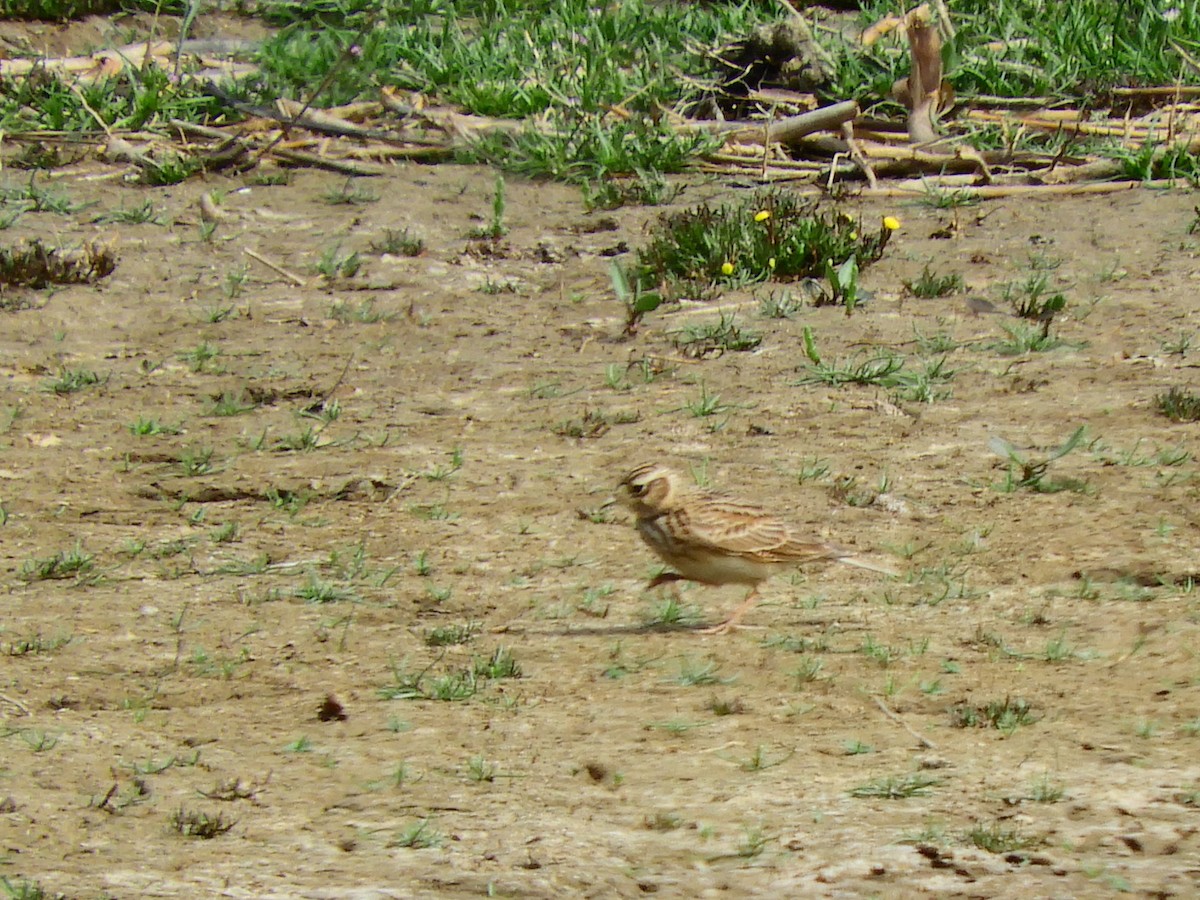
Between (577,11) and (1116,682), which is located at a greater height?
(577,11)

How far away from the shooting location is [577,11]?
12.5m

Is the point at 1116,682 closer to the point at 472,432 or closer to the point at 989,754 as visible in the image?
the point at 989,754

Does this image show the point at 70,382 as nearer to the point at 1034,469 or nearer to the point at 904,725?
the point at 1034,469

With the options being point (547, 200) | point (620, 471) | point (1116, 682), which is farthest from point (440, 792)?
point (547, 200)

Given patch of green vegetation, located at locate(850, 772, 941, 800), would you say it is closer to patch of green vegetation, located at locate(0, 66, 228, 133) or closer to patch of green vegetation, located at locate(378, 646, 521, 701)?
patch of green vegetation, located at locate(378, 646, 521, 701)

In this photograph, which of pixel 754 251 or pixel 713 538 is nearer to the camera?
pixel 713 538

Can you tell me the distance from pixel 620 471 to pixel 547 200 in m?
4.09

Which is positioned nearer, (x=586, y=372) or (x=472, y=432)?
(x=472, y=432)

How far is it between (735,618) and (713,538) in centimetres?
29

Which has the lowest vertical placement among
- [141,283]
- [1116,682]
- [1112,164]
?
[141,283]

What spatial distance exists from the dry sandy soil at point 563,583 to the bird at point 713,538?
15 centimetres

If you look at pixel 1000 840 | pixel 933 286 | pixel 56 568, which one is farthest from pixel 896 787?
pixel 933 286

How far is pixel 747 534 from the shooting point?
5582 mm

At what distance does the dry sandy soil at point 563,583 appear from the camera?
3947 millimetres
